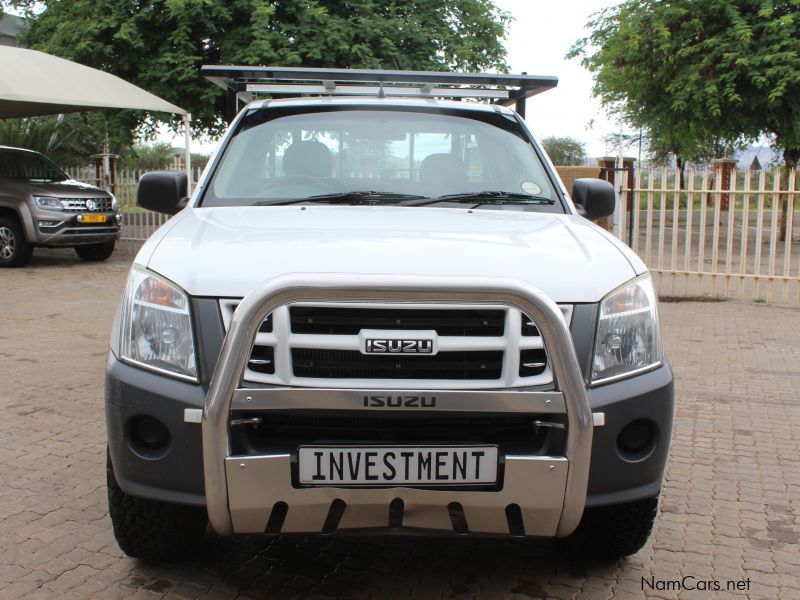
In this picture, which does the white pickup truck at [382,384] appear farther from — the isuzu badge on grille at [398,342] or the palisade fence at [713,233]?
the palisade fence at [713,233]

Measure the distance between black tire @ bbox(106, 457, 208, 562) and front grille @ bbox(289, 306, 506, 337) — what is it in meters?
0.91

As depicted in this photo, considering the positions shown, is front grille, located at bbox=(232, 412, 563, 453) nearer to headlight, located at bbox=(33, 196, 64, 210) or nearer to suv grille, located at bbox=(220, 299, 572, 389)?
suv grille, located at bbox=(220, 299, 572, 389)

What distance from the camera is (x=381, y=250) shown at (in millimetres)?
2744

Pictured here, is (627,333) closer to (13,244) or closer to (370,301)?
(370,301)

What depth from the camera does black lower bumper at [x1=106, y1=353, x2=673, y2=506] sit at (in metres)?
2.60

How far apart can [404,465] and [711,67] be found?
57.4ft

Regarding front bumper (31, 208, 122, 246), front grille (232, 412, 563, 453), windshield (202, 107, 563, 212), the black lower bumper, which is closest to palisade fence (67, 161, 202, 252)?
front bumper (31, 208, 122, 246)

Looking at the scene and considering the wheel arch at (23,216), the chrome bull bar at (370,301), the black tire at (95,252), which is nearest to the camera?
the chrome bull bar at (370,301)

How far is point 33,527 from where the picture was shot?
12.0 feet

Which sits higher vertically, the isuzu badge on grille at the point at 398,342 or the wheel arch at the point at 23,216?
the isuzu badge on grille at the point at 398,342

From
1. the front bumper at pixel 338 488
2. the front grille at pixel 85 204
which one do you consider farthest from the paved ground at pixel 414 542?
the front grille at pixel 85 204

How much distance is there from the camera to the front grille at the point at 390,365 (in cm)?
254

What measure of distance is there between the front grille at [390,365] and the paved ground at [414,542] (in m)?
0.95

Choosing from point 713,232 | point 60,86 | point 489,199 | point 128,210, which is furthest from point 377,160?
point 128,210
